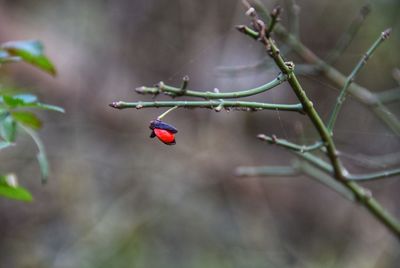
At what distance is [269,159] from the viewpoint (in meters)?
3.62

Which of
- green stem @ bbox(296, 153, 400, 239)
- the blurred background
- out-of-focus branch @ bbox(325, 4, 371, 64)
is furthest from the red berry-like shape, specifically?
the blurred background

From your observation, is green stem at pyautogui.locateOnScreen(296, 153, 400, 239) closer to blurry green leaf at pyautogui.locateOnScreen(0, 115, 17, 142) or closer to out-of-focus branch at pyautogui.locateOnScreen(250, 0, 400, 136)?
out-of-focus branch at pyautogui.locateOnScreen(250, 0, 400, 136)

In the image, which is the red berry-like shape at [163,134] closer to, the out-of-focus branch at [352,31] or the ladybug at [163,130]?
the ladybug at [163,130]

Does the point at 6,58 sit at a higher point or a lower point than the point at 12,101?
higher

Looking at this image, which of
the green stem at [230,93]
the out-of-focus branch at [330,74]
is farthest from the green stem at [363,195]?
the green stem at [230,93]

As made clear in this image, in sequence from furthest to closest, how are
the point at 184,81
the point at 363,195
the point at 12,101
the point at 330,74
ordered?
1. the point at 330,74
2. the point at 363,195
3. the point at 12,101
4. the point at 184,81

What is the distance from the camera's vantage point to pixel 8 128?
0.99 metres

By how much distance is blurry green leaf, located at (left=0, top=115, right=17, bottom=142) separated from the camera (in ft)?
3.17

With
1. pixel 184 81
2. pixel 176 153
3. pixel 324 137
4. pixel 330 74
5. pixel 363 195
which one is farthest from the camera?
pixel 176 153

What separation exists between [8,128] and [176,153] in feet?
7.93

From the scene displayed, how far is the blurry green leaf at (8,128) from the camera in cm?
97

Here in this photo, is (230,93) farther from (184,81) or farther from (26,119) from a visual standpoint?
(26,119)

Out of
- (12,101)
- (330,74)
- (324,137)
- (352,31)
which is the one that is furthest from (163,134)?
(352,31)

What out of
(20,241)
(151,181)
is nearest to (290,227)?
(151,181)
